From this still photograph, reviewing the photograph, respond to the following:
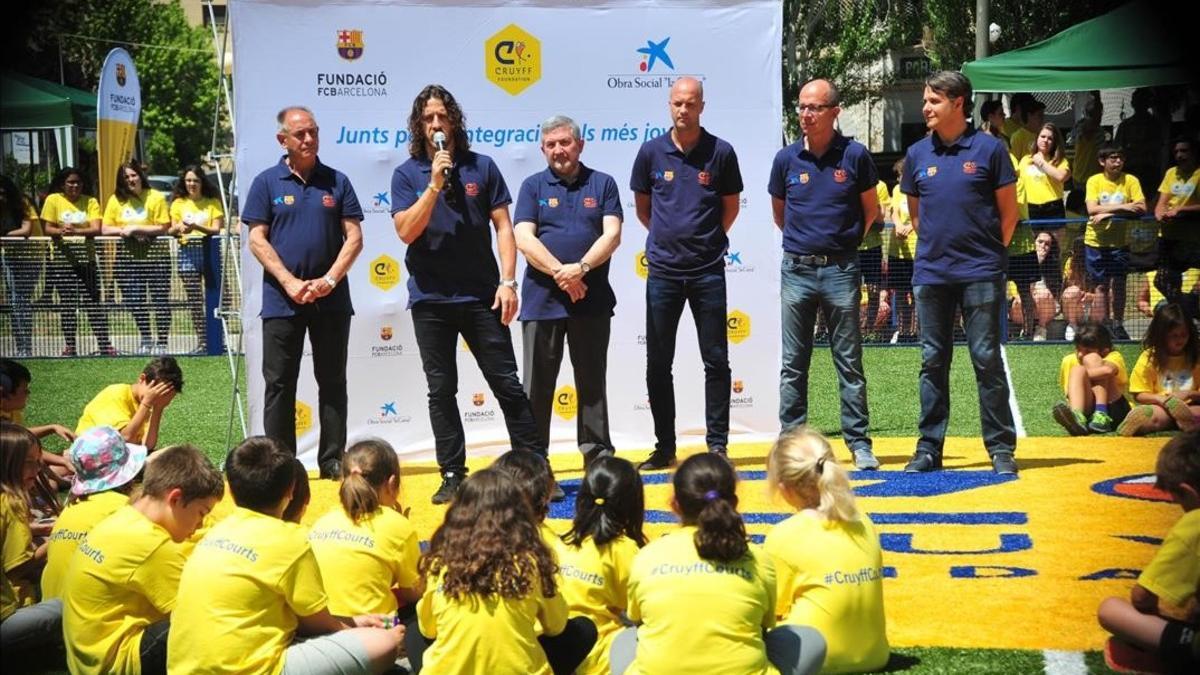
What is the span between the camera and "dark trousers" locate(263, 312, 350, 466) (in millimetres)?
8594

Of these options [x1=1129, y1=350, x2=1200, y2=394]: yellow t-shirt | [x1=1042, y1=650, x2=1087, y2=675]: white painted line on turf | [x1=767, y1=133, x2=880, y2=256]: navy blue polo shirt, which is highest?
[x1=767, y1=133, x2=880, y2=256]: navy blue polo shirt

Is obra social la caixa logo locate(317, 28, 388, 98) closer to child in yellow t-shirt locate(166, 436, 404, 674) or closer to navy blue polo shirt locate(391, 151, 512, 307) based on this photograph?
navy blue polo shirt locate(391, 151, 512, 307)

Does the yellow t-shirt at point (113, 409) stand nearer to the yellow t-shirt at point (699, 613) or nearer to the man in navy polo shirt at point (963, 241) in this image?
the man in navy polo shirt at point (963, 241)

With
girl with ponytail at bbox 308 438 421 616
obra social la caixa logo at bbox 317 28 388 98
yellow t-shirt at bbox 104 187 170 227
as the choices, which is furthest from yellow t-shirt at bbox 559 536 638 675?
yellow t-shirt at bbox 104 187 170 227

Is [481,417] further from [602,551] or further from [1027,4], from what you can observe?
[1027,4]

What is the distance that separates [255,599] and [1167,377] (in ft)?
23.5

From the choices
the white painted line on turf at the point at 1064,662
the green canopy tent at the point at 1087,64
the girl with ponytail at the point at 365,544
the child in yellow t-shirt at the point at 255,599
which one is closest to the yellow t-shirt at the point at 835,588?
the white painted line on turf at the point at 1064,662

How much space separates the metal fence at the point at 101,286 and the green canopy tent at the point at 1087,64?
8.55m

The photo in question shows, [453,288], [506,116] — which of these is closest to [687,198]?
[506,116]

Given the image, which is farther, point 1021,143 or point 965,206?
point 1021,143

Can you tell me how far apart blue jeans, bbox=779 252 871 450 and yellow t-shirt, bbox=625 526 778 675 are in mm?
4208

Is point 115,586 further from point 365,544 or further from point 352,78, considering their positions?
point 352,78

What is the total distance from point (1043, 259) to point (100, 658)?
430 inches

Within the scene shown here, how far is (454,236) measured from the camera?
8258mm
